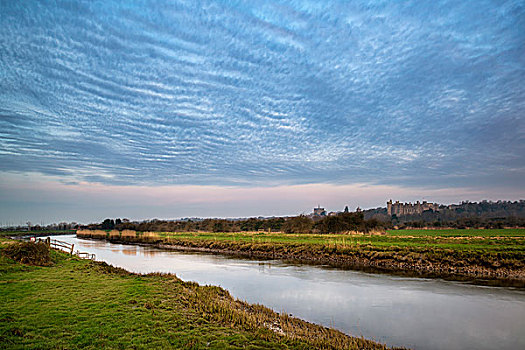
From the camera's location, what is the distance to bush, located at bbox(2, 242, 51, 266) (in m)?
21.1

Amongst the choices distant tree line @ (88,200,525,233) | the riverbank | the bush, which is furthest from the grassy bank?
distant tree line @ (88,200,525,233)

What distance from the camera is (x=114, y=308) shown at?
35.0ft

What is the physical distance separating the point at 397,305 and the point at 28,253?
2280 centimetres

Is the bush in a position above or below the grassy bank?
above

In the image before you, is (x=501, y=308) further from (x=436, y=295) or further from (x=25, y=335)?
(x=25, y=335)

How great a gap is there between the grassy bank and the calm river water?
2637 millimetres

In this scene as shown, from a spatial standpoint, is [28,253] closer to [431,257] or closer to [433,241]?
[431,257]

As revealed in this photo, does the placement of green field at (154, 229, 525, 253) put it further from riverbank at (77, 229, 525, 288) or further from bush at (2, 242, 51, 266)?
bush at (2, 242, 51, 266)

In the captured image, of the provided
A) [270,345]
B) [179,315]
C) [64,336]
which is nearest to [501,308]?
[270,345]

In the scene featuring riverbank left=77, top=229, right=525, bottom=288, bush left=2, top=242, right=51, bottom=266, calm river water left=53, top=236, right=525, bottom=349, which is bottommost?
calm river water left=53, top=236, right=525, bottom=349

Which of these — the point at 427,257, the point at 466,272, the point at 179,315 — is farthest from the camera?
the point at 427,257

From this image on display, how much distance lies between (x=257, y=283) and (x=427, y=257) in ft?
50.1

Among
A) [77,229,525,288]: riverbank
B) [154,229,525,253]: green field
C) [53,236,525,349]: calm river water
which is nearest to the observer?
[53,236,525,349]: calm river water

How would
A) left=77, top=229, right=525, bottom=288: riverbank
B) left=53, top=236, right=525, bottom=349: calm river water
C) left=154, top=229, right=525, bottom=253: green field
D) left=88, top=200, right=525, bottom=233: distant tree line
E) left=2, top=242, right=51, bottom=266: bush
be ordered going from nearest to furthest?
left=53, top=236, right=525, bottom=349: calm river water
left=2, top=242, right=51, bottom=266: bush
left=77, top=229, right=525, bottom=288: riverbank
left=154, top=229, right=525, bottom=253: green field
left=88, top=200, right=525, bottom=233: distant tree line
